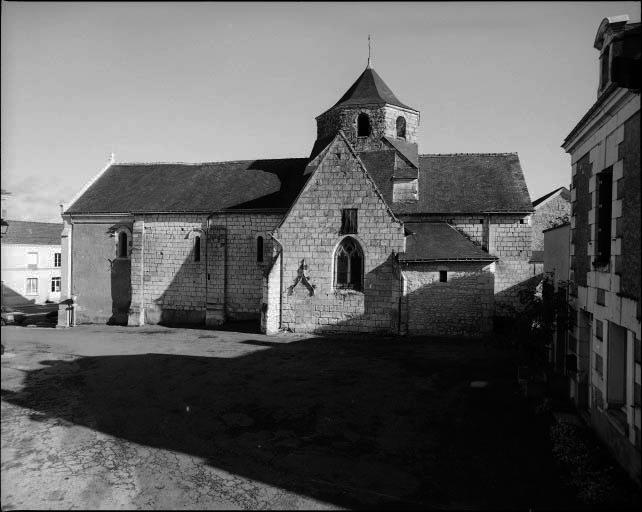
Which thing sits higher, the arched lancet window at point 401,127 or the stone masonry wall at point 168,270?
the arched lancet window at point 401,127

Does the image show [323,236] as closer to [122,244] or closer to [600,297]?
[600,297]

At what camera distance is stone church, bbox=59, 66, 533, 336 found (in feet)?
60.0

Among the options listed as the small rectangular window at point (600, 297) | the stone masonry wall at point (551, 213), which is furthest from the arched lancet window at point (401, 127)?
the small rectangular window at point (600, 297)

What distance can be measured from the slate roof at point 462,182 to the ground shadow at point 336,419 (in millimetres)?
8025

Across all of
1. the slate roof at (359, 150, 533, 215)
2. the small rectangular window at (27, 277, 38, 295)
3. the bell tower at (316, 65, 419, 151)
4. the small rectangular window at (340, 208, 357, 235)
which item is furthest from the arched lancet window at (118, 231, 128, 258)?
the small rectangular window at (27, 277, 38, 295)

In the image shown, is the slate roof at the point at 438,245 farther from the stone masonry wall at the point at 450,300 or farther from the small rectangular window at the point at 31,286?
the small rectangular window at the point at 31,286

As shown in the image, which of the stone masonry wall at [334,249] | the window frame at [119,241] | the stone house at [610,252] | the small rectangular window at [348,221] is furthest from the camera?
the window frame at [119,241]

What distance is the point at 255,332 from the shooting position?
786 inches

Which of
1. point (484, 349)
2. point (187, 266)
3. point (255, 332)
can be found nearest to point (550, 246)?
point (484, 349)

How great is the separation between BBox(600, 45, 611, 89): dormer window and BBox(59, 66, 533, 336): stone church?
940cm

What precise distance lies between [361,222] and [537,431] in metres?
11.3

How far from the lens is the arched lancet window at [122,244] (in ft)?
80.7

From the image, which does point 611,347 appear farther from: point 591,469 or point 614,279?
point 591,469

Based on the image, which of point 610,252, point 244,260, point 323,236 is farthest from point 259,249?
point 610,252
